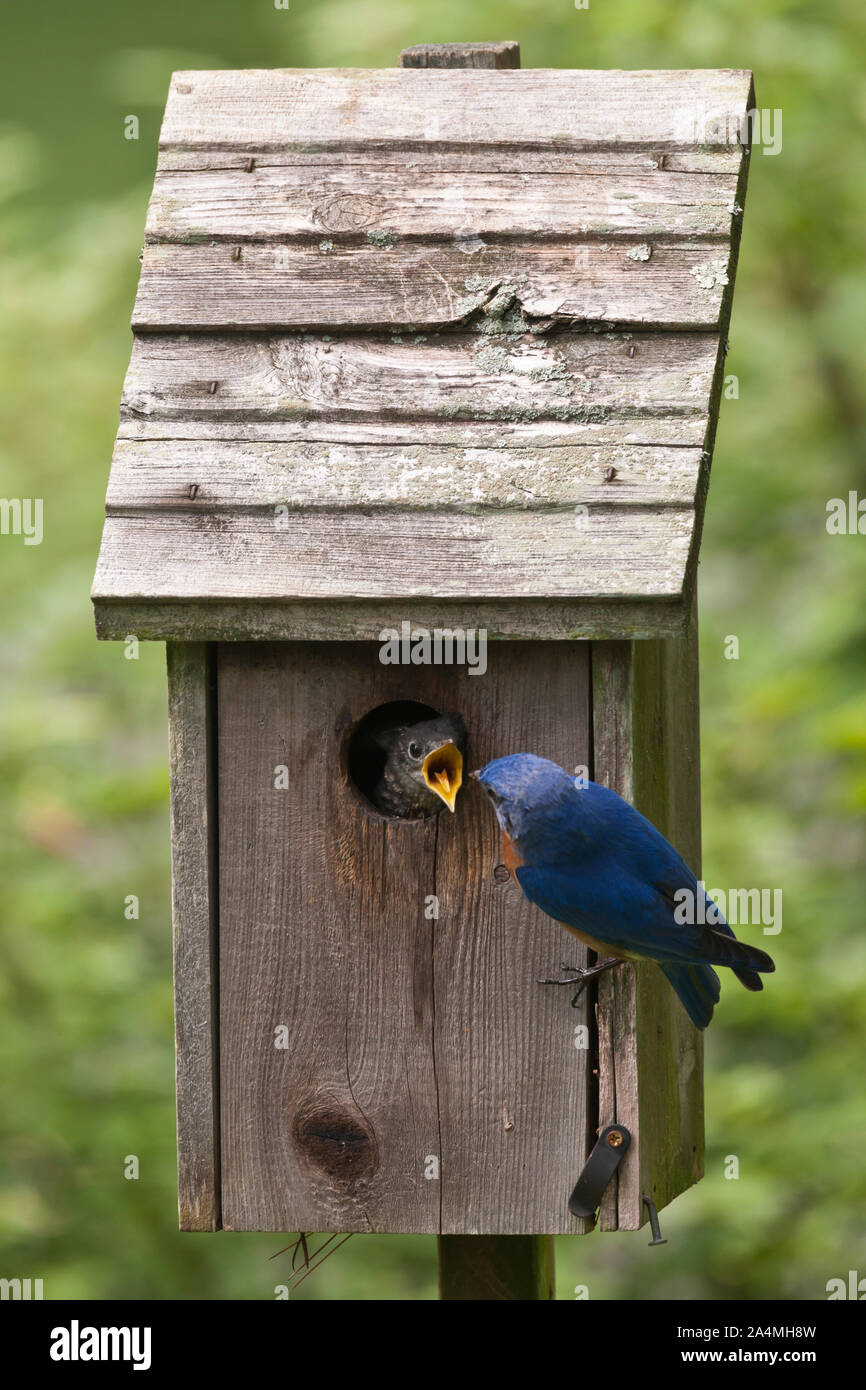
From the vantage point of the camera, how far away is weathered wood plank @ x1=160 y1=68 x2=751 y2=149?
2.64m

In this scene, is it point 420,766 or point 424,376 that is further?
point 420,766

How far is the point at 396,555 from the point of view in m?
2.32

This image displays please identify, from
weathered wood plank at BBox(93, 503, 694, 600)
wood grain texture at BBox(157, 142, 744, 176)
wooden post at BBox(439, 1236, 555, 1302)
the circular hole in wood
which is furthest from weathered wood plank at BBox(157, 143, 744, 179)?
wooden post at BBox(439, 1236, 555, 1302)

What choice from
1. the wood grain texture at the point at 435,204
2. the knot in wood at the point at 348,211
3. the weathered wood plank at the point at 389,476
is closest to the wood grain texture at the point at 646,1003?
the weathered wood plank at the point at 389,476

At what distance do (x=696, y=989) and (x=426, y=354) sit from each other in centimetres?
108

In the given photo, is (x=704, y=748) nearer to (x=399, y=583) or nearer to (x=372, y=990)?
(x=372, y=990)

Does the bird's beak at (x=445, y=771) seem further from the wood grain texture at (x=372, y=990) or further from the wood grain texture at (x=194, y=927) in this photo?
the wood grain texture at (x=194, y=927)

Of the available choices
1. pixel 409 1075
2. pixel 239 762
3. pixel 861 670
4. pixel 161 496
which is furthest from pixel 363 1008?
pixel 861 670

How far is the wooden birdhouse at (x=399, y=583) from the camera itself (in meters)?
2.36

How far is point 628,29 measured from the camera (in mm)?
4398

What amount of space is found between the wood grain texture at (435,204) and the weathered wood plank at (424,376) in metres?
0.20

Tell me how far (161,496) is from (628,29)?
105 inches

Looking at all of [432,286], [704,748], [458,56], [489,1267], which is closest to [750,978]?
[489,1267]

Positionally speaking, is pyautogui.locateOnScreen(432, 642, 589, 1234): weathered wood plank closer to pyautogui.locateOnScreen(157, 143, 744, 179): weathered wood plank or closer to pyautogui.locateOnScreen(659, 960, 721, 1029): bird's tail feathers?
pyautogui.locateOnScreen(659, 960, 721, 1029): bird's tail feathers
